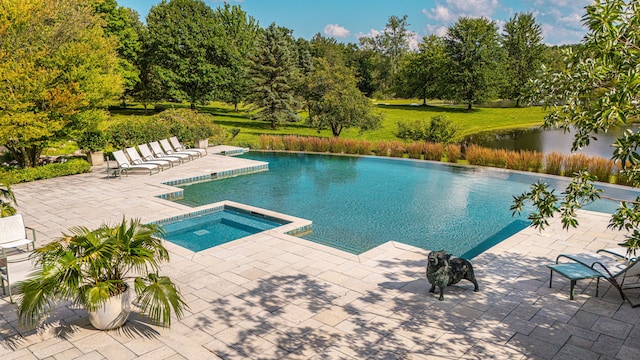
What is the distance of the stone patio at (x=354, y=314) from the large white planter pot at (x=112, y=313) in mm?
120

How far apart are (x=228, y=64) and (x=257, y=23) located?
1100 centimetres

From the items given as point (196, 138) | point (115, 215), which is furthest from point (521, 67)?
point (115, 215)

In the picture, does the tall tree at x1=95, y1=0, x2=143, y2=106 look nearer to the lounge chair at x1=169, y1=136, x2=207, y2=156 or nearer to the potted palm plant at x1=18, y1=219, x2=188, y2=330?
the lounge chair at x1=169, y1=136, x2=207, y2=156

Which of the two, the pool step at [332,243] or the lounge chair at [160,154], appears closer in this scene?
the pool step at [332,243]

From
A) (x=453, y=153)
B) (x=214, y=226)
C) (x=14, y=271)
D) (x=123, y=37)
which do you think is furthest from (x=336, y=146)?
(x=123, y=37)

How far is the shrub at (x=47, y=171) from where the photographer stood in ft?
45.7

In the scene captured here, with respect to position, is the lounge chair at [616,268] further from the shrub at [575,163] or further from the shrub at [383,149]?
→ the shrub at [383,149]

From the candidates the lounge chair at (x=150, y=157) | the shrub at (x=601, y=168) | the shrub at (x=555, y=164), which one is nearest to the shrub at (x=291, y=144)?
the lounge chair at (x=150, y=157)

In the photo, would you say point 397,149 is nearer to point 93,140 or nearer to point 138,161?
point 138,161

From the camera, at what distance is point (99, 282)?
5.02 metres

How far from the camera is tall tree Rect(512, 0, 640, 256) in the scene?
3.19m

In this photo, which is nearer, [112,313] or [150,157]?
[112,313]

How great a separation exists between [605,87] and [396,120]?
36.3 m

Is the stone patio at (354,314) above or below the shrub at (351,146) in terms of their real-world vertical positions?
below
